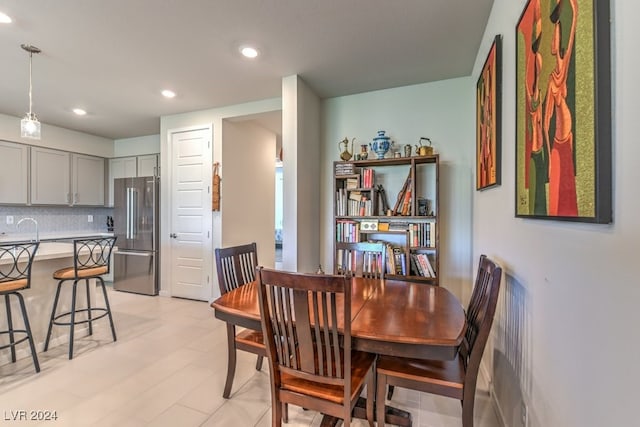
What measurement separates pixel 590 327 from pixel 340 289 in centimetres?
77

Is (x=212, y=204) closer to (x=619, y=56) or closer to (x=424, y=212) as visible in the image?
(x=424, y=212)

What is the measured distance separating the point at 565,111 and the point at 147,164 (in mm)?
5602

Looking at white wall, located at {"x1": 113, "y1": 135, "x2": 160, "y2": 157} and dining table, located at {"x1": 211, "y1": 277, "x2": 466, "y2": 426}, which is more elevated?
white wall, located at {"x1": 113, "y1": 135, "x2": 160, "y2": 157}

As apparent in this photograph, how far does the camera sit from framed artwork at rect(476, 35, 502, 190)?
1804 millimetres

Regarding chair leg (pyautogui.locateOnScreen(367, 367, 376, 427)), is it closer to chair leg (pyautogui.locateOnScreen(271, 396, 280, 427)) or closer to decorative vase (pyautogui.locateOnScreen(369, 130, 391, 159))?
chair leg (pyautogui.locateOnScreen(271, 396, 280, 427))

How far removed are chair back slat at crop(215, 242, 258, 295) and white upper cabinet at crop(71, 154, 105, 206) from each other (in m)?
4.23

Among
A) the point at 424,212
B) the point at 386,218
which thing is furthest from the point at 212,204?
the point at 424,212

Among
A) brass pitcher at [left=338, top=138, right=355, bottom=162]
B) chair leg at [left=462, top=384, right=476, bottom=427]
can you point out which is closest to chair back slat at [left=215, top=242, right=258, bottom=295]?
brass pitcher at [left=338, top=138, right=355, bottom=162]

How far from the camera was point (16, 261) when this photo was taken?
2.12m

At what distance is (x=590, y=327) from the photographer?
0.86m

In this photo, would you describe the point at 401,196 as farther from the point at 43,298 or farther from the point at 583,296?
the point at 43,298

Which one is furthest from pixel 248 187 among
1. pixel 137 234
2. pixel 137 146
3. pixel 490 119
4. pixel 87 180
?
pixel 490 119

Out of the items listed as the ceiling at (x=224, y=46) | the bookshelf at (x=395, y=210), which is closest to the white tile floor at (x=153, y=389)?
the bookshelf at (x=395, y=210)

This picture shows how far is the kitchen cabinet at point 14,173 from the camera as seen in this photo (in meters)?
3.97
